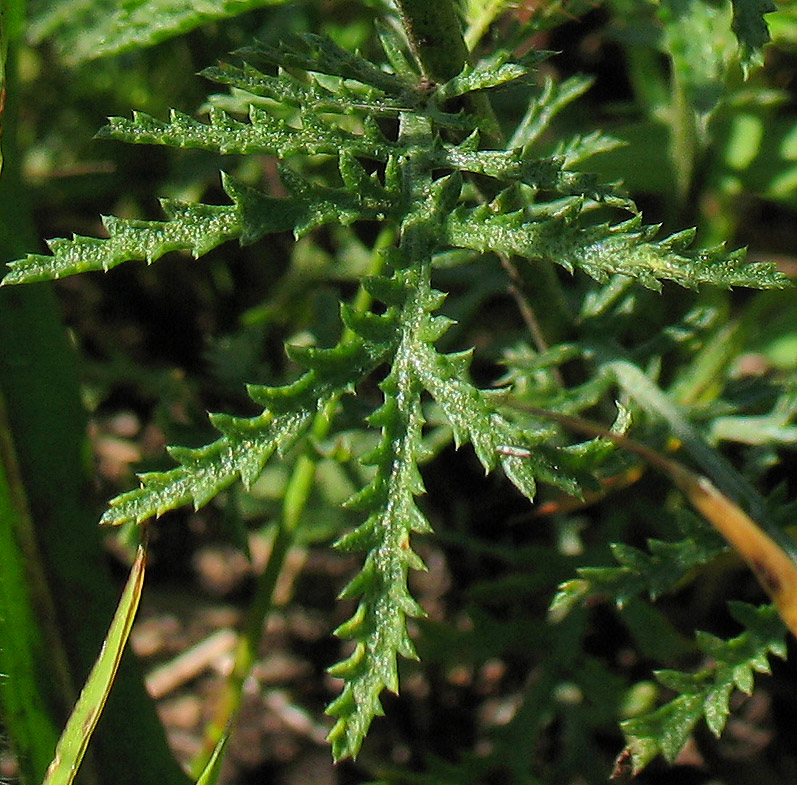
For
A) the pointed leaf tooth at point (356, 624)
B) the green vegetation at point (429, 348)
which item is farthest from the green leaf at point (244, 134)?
the pointed leaf tooth at point (356, 624)

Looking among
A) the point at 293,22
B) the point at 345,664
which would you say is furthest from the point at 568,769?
the point at 293,22

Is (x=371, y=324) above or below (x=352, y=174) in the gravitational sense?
below

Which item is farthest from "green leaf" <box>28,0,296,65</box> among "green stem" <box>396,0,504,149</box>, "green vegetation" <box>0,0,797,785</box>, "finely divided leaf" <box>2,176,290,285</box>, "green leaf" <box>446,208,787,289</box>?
"green leaf" <box>446,208,787,289</box>

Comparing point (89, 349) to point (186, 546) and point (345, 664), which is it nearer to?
point (186, 546)

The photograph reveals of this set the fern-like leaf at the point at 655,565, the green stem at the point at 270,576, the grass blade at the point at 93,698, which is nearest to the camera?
the grass blade at the point at 93,698

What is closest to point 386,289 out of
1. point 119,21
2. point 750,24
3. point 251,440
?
point 251,440

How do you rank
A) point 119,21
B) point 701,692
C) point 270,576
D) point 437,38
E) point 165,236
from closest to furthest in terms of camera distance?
point 165,236
point 437,38
point 701,692
point 119,21
point 270,576

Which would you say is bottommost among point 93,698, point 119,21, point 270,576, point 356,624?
point 270,576

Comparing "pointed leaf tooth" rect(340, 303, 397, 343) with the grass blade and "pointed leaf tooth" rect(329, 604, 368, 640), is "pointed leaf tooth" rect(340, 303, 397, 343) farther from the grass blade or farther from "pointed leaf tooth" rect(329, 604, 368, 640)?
the grass blade

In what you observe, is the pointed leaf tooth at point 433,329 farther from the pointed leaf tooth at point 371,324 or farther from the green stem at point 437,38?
the green stem at point 437,38

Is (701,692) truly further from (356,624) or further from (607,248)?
(607,248)

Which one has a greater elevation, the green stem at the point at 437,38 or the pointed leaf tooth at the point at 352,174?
the green stem at the point at 437,38
